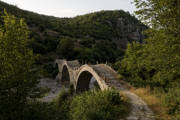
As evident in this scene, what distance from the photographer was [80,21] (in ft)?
475

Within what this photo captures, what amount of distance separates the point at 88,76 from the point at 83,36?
79687 mm

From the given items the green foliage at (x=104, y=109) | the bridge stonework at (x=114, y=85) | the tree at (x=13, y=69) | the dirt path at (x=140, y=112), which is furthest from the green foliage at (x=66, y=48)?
the dirt path at (x=140, y=112)

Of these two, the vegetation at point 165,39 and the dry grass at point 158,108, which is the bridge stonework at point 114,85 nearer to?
the dry grass at point 158,108

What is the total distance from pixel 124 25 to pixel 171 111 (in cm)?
14341

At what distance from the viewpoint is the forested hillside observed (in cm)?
7150

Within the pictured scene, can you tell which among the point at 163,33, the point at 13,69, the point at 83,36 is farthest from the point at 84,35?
Result: the point at 163,33

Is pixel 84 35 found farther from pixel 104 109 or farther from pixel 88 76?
pixel 104 109

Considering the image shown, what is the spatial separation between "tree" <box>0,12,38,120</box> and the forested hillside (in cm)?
2874

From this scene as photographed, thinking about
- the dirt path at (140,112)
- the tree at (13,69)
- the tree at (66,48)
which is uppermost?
the tree at (66,48)

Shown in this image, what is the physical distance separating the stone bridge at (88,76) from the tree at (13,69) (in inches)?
349

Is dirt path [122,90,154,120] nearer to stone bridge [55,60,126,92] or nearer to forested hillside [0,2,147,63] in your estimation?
stone bridge [55,60,126,92]

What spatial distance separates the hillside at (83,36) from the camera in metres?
71.1

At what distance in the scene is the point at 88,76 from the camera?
30047mm

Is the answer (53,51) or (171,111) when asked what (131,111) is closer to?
(171,111)
